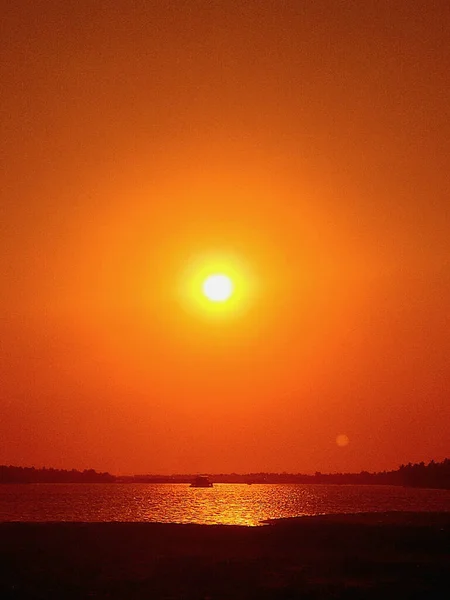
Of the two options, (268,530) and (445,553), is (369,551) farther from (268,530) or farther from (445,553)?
(268,530)

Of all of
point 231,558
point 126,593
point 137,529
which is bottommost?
point 126,593

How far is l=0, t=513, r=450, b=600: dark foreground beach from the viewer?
89.5 feet

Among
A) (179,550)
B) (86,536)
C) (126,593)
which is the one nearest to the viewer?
(126,593)

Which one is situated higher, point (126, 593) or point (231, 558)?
point (231, 558)

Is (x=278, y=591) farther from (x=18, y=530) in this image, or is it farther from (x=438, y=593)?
(x=18, y=530)

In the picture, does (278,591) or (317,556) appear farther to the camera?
(317,556)

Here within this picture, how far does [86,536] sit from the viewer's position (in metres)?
45.0

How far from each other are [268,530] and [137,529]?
28.4 feet

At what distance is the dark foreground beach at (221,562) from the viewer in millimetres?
27281

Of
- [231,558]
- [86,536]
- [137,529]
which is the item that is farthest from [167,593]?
[137,529]

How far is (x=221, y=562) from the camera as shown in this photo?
3469cm

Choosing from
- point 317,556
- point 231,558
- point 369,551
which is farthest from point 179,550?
point 369,551

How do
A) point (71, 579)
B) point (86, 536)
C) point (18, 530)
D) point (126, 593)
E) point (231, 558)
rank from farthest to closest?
1. point (18, 530)
2. point (86, 536)
3. point (231, 558)
4. point (71, 579)
5. point (126, 593)

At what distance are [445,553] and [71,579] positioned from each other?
19664 millimetres
